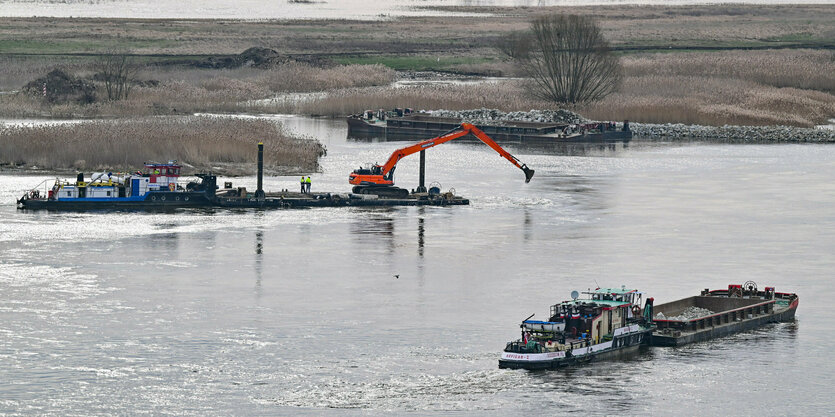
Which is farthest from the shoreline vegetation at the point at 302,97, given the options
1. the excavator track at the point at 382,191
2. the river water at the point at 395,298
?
the excavator track at the point at 382,191

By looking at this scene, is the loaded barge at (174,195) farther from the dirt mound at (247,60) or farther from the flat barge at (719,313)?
the dirt mound at (247,60)

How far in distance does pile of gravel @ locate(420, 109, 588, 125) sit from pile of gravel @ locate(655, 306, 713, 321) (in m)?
84.7

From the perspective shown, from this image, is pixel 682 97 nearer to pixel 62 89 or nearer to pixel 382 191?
pixel 62 89

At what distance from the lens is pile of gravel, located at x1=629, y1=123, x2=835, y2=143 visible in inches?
5217

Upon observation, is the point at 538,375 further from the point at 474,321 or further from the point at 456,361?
the point at 474,321

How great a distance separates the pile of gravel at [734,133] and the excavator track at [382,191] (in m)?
55.0

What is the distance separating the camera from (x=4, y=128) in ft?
350

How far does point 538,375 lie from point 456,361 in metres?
2.87

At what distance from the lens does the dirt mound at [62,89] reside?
138625 mm

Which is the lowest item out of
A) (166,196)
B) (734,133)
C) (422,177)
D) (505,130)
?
(166,196)

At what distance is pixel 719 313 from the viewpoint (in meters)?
51.6

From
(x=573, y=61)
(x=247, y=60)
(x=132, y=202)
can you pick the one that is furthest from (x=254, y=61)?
(x=132, y=202)

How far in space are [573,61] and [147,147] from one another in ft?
213

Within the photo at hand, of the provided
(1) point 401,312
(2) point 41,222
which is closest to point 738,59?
(2) point 41,222
